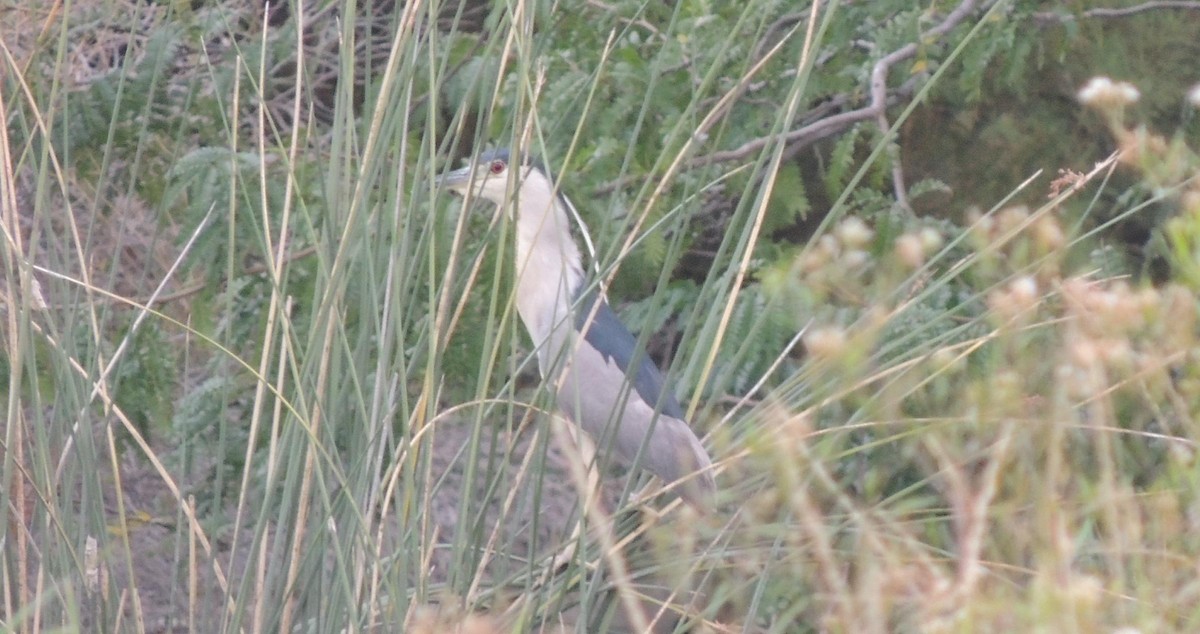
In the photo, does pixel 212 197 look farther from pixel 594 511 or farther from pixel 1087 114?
pixel 1087 114

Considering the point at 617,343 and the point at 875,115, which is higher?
the point at 875,115

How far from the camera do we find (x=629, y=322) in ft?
10.4

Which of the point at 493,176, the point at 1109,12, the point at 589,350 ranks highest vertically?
the point at 1109,12

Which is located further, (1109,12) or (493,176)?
(1109,12)

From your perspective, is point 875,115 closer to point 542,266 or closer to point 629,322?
point 629,322

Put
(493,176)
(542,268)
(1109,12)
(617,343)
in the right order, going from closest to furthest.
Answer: (493,176), (617,343), (1109,12), (542,268)

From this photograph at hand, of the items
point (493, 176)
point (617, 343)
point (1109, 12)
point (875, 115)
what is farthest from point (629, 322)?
point (1109, 12)

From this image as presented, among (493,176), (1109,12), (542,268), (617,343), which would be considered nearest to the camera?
(493,176)

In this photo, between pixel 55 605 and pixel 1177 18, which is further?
pixel 1177 18

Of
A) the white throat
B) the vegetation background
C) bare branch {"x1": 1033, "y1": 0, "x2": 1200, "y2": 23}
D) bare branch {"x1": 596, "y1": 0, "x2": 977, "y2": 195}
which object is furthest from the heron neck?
bare branch {"x1": 1033, "y1": 0, "x2": 1200, "y2": 23}

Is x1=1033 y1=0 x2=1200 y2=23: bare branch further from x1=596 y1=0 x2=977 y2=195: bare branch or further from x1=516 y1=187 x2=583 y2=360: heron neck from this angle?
x1=516 y1=187 x2=583 y2=360: heron neck

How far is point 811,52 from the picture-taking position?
66.1 inches

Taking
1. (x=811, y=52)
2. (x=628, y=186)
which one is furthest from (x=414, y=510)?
(x=628, y=186)

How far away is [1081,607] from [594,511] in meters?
0.68
